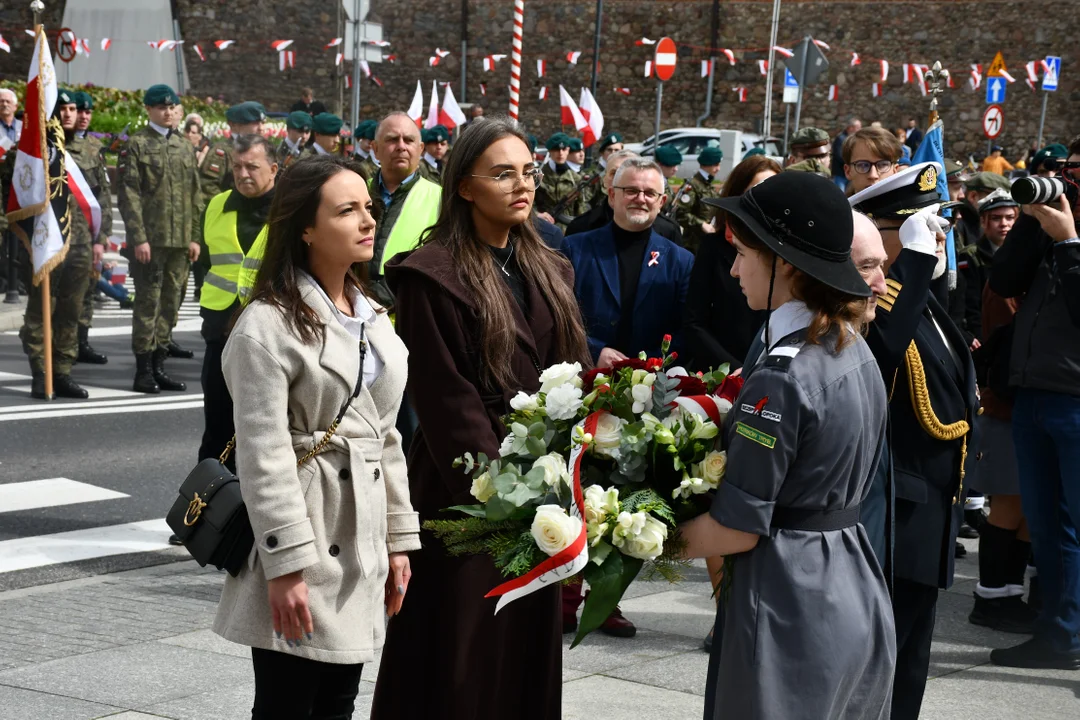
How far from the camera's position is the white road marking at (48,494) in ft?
25.7

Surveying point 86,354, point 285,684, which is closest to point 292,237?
point 285,684

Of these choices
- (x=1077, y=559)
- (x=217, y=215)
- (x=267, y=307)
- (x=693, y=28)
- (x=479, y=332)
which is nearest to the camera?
(x=267, y=307)

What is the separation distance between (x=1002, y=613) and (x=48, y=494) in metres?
5.19

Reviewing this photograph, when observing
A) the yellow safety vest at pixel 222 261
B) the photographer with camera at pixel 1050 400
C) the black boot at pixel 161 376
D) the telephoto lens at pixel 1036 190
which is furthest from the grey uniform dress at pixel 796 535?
the black boot at pixel 161 376

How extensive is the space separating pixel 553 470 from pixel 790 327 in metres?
A: 0.60

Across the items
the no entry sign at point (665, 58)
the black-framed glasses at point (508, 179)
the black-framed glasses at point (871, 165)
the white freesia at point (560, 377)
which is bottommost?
the white freesia at point (560, 377)

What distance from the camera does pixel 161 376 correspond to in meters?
11.8

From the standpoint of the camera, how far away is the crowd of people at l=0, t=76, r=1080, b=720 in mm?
3002

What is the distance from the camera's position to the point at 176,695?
486 centimetres

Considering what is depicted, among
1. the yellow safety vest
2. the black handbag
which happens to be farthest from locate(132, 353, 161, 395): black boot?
the black handbag

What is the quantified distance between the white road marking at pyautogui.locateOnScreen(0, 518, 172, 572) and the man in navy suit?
270 centimetres

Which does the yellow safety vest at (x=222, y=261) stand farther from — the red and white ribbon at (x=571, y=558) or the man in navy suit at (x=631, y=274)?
the red and white ribbon at (x=571, y=558)

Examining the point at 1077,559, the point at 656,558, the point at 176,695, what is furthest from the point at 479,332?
the point at 1077,559

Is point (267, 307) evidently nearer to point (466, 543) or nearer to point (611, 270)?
point (466, 543)
